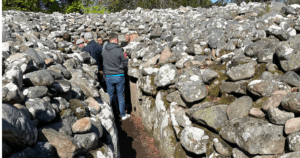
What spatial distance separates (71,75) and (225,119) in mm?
3038

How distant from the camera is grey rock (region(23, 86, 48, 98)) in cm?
269

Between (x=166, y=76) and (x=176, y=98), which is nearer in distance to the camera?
(x=176, y=98)

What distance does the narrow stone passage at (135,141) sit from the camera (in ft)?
16.1

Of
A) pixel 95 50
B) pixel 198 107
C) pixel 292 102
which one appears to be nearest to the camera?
pixel 292 102

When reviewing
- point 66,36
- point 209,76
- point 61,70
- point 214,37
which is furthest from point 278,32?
point 66,36

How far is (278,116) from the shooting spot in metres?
2.65

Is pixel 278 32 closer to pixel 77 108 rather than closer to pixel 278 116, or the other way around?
pixel 278 116

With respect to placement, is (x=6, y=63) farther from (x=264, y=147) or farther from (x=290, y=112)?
(x=290, y=112)

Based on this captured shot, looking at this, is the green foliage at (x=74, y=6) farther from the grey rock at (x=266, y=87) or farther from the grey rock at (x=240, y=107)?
the grey rock at (x=266, y=87)

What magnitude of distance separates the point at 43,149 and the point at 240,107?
267cm

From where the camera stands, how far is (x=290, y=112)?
8.63 feet

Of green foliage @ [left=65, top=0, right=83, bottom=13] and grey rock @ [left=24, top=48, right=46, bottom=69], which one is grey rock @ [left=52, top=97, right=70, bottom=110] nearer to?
grey rock @ [left=24, top=48, right=46, bottom=69]

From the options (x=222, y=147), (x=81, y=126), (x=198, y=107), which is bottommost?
(x=222, y=147)

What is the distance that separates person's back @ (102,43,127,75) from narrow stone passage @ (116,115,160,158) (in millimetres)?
1612
